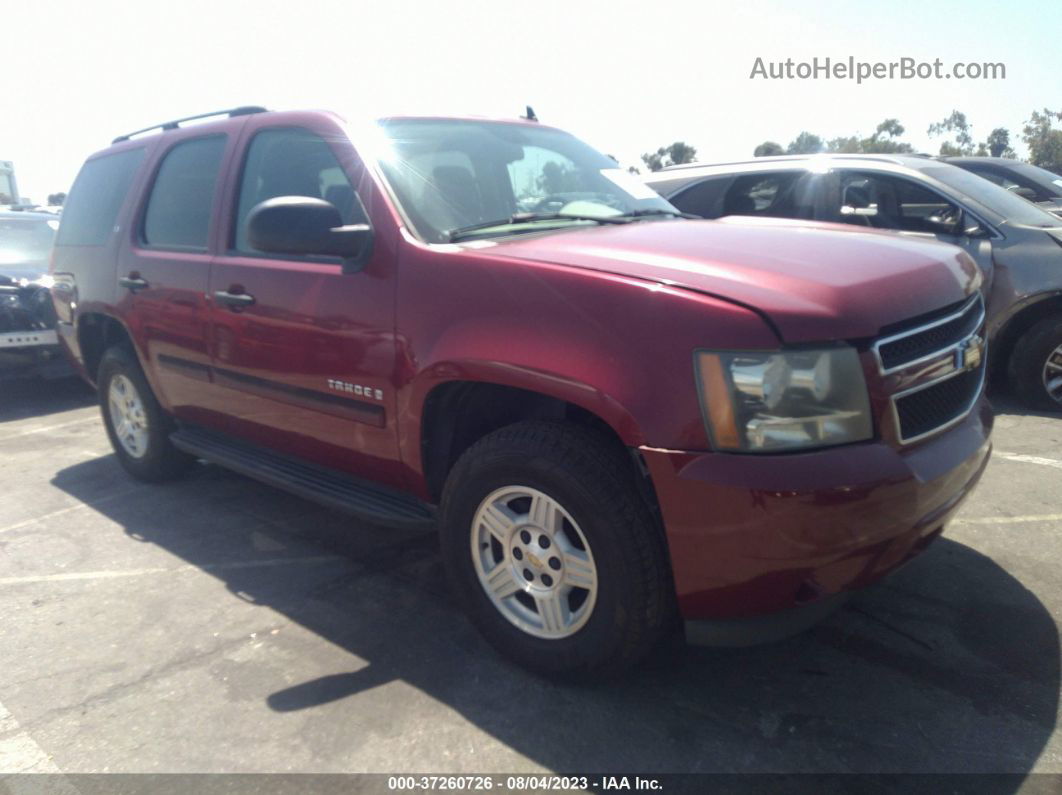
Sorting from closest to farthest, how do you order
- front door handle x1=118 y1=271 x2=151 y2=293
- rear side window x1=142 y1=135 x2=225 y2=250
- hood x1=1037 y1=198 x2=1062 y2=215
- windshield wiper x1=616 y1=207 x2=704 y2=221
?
windshield wiper x1=616 y1=207 x2=704 y2=221, rear side window x1=142 y1=135 x2=225 y2=250, front door handle x1=118 y1=271 x2=151 y2=293, hood x1=1037 y1=198 x2=1062 y2=215

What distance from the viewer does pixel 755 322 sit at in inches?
87.2

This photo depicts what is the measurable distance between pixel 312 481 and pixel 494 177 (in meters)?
1.48

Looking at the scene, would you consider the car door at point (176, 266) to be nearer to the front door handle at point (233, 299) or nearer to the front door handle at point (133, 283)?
the front door handle at point (133, 283)

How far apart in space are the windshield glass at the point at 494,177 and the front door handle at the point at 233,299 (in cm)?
85

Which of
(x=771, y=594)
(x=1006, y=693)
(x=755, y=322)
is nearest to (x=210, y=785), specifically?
(x=771, y=594)

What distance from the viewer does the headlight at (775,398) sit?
2.22 metres

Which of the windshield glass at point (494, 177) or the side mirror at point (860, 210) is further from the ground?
the windshield glass at point (494, 177)

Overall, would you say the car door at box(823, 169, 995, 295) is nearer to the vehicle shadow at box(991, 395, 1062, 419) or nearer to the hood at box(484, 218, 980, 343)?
the vehicle shadow at box(991, 395, 1062, 419)

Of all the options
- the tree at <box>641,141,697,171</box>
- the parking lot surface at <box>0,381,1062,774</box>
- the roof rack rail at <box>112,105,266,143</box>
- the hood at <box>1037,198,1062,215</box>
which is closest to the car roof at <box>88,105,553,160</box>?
the roof rack rail at <box>112,105,266,143</box>

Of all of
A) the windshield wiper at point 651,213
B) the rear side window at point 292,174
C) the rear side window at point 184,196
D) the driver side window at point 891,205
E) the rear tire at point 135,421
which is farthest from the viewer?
the driver side window at point 891,205

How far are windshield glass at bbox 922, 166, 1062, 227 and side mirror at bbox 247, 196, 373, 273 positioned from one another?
189 inches

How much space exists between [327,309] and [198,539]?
5.30 ft

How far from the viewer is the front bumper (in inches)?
86.2

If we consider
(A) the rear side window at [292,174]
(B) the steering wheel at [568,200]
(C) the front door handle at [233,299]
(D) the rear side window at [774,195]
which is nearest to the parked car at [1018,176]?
(D) the rear side window at [774,195]
